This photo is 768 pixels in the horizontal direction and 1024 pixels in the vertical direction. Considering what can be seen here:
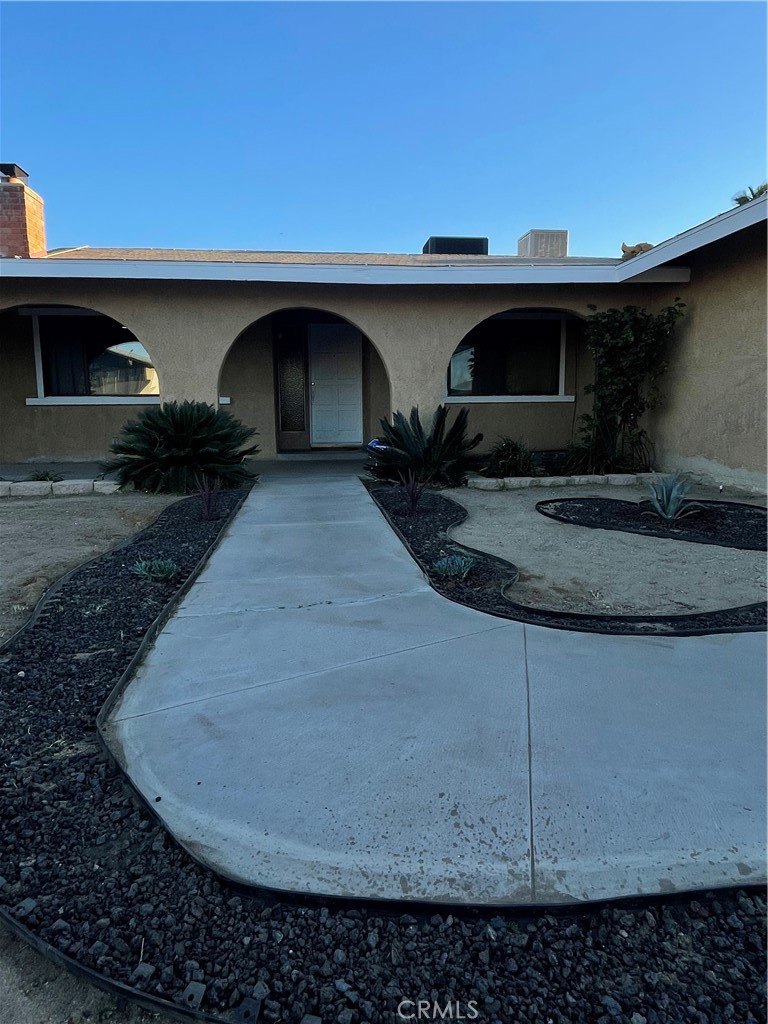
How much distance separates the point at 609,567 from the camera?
5520 millimetres

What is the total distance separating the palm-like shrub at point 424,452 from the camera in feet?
31.4

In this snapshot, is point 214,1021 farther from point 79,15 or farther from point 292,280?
point 79,15

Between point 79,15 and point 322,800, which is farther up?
point 79,15

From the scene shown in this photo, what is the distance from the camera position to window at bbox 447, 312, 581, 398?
13.3 metres

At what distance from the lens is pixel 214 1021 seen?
5.26 ft

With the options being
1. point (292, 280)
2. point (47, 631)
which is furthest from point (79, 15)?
point (47, 631)

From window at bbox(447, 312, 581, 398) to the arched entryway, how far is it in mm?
1674

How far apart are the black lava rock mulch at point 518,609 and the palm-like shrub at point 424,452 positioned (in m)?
2.91

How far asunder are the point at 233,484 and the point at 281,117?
7.99 m

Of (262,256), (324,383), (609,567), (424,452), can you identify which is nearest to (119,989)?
(609,567)

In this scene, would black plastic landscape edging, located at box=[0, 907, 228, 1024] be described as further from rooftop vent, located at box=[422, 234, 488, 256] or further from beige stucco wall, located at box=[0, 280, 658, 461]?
rooftop vent, located at box=[422, 234, 488, 256]

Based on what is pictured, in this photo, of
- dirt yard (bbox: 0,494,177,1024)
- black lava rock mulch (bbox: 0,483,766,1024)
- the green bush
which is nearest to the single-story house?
the green bush

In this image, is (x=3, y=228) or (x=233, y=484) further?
(x=3, y=228)

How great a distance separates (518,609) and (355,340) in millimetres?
10653
